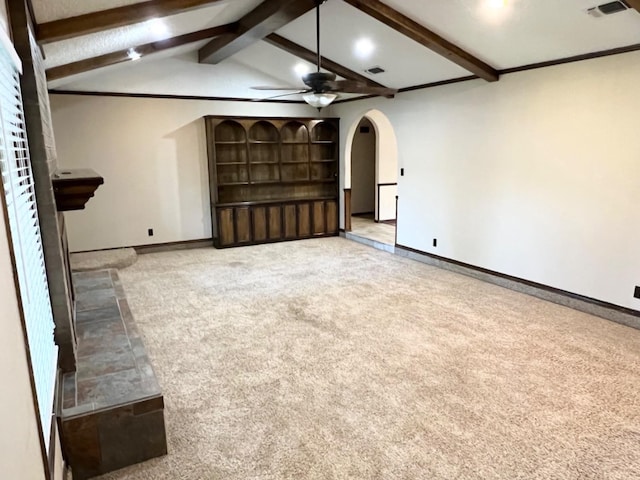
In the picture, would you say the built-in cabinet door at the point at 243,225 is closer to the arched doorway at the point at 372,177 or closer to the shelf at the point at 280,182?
the shelf at the point at 280,182

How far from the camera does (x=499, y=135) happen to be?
496 centimetres

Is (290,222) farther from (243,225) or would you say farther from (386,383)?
(386,383)

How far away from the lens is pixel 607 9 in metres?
3.28

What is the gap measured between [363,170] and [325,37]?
4.73 metres

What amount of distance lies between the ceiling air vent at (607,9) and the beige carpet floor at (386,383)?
259 centimetres

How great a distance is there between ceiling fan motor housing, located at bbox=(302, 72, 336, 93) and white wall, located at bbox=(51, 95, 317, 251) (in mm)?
3607

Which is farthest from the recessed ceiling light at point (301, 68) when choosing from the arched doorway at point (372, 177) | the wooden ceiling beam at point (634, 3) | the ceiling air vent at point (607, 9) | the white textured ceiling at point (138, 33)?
the wooden ceiling beam at point (634, 3)

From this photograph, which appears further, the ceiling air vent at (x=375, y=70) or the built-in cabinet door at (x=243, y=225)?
the built-in cabinet door at (x=243, y=225)

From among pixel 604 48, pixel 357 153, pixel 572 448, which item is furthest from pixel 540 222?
pixel 357 153

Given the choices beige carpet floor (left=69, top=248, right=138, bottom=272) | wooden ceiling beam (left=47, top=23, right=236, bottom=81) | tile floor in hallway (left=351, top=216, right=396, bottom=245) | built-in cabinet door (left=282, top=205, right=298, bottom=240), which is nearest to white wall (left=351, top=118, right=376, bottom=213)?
tile floor in hallway (left=351, top=216, right=396, bottom=245)

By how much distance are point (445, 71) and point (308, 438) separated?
14.9 feet

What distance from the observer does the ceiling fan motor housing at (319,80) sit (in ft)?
12.8

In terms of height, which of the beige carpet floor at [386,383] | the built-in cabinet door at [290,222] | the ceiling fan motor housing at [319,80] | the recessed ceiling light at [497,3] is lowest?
the beige carpet floor at [386,383]

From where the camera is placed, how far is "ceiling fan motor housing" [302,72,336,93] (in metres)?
3.91
